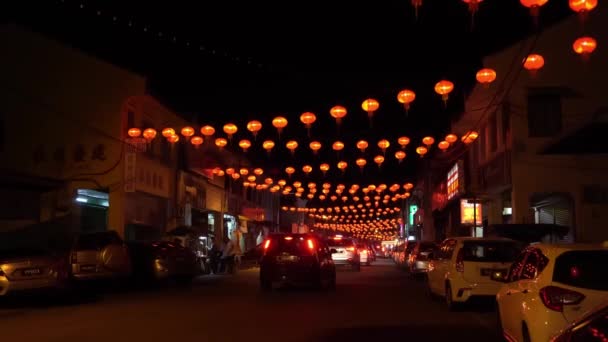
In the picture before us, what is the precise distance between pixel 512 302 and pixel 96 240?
13379mm

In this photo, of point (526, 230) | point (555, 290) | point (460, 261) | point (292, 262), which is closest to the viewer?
point (555, 290)

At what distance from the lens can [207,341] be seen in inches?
413

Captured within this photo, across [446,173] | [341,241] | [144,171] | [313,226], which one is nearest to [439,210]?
[446,173]

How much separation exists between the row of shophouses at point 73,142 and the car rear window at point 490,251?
49.4 ft

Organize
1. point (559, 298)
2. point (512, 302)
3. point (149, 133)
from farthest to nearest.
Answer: point (149, 133), point (512, 302), point (559, 298)

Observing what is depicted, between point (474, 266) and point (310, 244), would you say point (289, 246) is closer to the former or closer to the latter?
point (310, 244)

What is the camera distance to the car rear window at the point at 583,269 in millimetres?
8062

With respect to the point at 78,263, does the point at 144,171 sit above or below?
above

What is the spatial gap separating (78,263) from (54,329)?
691 cm

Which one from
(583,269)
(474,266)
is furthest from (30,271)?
(583,269)

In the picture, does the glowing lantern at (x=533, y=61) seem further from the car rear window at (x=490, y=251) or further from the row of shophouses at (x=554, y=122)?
the car rear window at (x=490, y=251)

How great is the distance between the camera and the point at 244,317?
44.9ft

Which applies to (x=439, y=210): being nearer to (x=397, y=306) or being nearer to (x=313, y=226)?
(x=397, y=306)

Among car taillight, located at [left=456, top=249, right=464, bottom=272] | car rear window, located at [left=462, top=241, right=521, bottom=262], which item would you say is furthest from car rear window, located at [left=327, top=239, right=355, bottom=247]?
car taillight, located at [left=456, top=249, right=464, bottom=272]
